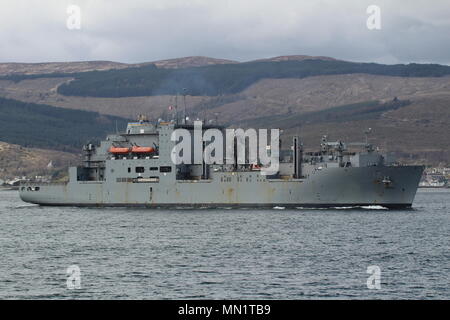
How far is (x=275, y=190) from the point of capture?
5709 cm

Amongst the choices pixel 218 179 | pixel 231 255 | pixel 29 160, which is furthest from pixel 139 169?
pixel 29 160

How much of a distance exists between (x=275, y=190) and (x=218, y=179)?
429 cm

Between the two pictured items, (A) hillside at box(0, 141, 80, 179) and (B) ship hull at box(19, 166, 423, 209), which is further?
(A) hillside at box(0, 141, 80, 179)

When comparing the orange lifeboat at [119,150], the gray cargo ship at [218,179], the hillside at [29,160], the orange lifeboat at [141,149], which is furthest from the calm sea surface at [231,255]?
the hillside at [29,160]

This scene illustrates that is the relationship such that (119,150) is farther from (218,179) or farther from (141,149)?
(218,179)

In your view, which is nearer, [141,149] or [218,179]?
[218,179]

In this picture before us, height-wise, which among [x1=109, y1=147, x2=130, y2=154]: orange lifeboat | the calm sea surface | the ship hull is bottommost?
the calm sea surface

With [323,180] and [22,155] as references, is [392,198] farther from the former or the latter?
[22,155]

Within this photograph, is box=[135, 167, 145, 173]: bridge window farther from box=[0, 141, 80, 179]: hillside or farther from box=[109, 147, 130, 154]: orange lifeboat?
box=[0, 141, 80, 179]: hillside

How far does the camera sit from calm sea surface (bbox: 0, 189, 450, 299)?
27359 mm

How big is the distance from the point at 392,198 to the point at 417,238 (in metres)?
15.5

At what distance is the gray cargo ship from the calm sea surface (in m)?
2.15

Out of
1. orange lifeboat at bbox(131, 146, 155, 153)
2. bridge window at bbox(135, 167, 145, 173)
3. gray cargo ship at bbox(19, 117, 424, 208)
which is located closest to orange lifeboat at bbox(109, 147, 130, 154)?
gray cargo ship at bbox(19, 117, 424, 208)
